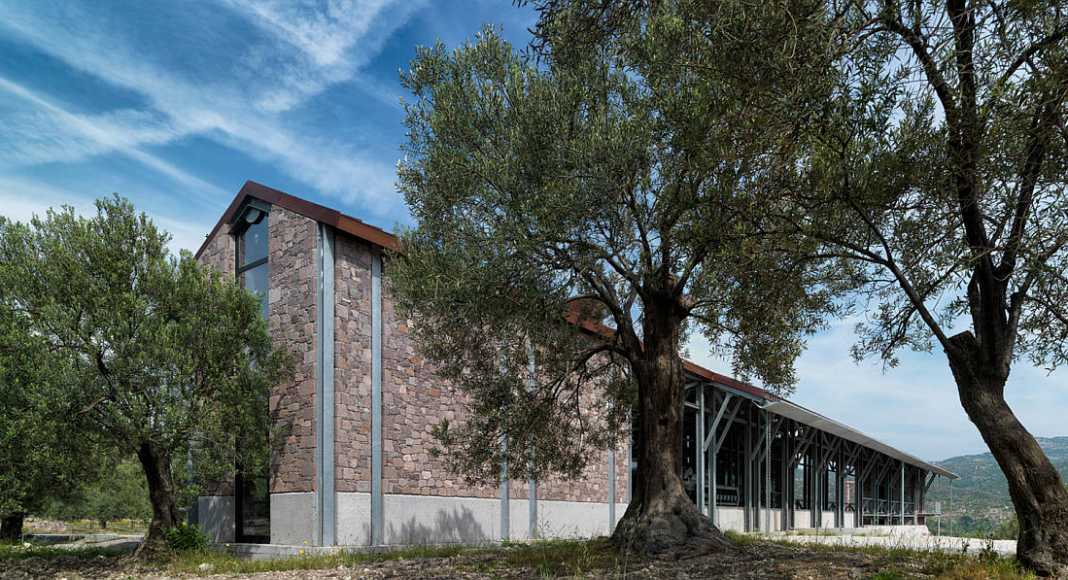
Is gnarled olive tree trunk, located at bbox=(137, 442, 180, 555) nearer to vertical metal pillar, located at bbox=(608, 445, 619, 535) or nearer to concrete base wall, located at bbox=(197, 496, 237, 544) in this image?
concrete base wall, located at bbox=(197, 496, 237, 544)

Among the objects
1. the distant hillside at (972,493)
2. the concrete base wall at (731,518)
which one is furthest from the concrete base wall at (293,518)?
the distant hillside at (972,493)

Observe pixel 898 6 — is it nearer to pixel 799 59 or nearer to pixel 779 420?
pixel 799 59

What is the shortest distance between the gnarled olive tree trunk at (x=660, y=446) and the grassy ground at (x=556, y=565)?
25.0 inches

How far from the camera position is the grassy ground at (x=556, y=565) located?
315 inches

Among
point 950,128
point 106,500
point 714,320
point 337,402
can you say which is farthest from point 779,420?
point 106,500

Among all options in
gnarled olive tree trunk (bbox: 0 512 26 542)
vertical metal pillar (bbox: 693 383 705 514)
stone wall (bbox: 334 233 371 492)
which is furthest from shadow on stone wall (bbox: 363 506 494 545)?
gnarled olive tree trunk (bbox: 0 512 26 542)

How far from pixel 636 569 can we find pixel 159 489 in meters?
9.44

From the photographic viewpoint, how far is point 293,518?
13.8 metres

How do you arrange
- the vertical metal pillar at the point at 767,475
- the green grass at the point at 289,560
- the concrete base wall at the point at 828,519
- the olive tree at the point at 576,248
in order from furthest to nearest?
the concrete base wall at the point at 828,519, the vertical metal pillar at the point at 767,475, the green grass at the point at 289,560, the olive tree at the point at 576,248

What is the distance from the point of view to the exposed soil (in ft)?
27.2

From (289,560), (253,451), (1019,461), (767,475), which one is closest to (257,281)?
(253,451)

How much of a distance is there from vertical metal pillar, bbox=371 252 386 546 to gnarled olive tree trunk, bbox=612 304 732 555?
483 cm

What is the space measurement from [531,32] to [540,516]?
46.8 ft

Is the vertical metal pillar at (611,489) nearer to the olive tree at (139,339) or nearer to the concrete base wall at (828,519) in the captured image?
the olive tree at (139,339)
